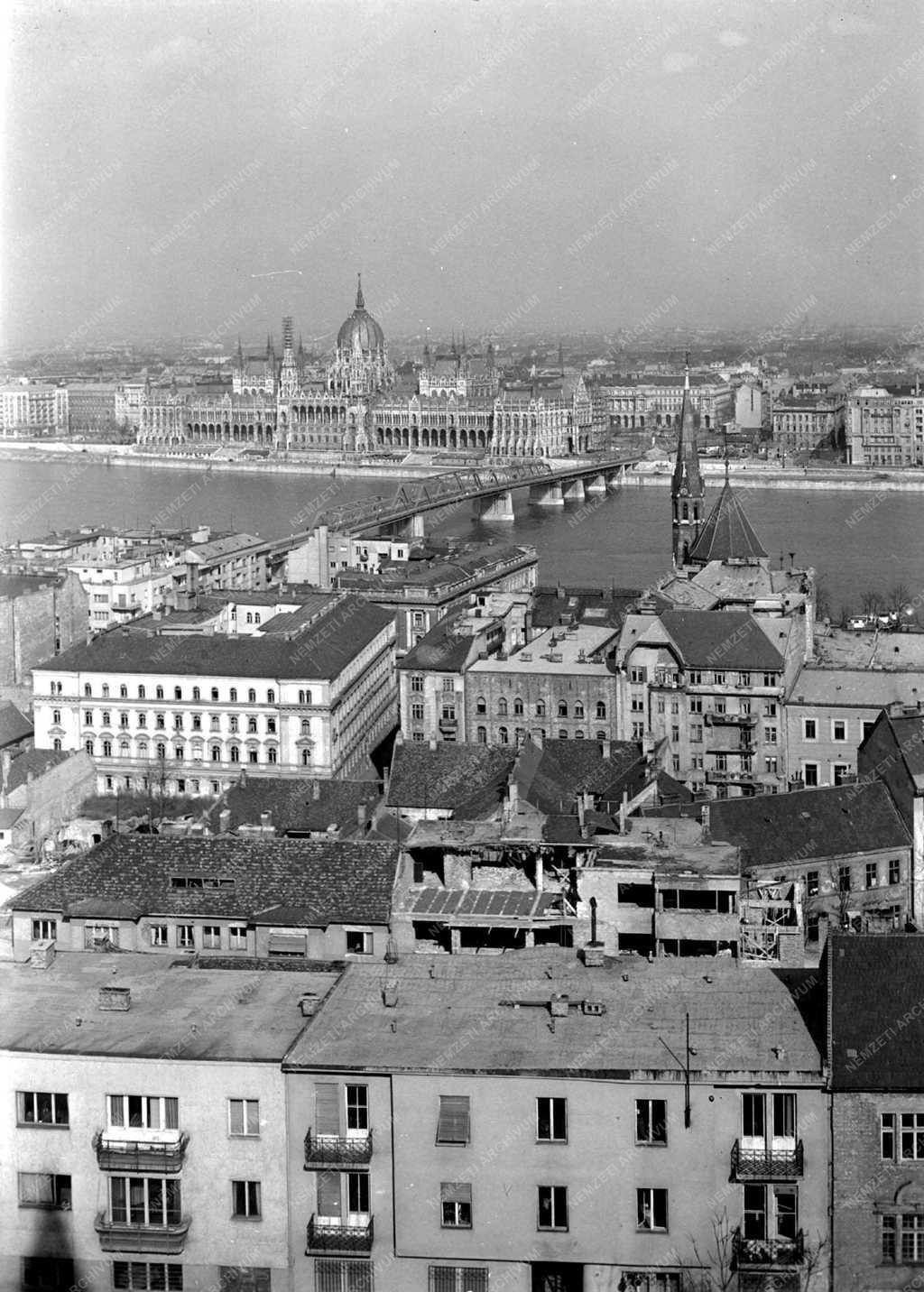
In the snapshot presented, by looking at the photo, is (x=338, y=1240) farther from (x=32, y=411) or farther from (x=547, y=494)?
(x=32, y=411)

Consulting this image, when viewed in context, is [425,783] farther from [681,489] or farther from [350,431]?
[350,431]

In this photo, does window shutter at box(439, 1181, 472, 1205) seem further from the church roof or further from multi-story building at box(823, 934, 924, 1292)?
the church roof

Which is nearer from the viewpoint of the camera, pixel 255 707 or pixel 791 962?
pixel 791 962

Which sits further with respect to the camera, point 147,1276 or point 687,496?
point 687,496

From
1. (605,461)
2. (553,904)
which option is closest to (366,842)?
(553,904)

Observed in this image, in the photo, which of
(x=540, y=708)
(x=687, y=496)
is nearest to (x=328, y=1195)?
(x=540, y=708)

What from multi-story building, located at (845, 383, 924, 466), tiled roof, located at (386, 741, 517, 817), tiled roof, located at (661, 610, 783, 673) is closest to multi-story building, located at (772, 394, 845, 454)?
multi-story building, located at (845, 383, 924, 466)

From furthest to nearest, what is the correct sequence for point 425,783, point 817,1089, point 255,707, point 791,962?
point 255,707 → point 425,783 → point 791,962 → point 817,1089
